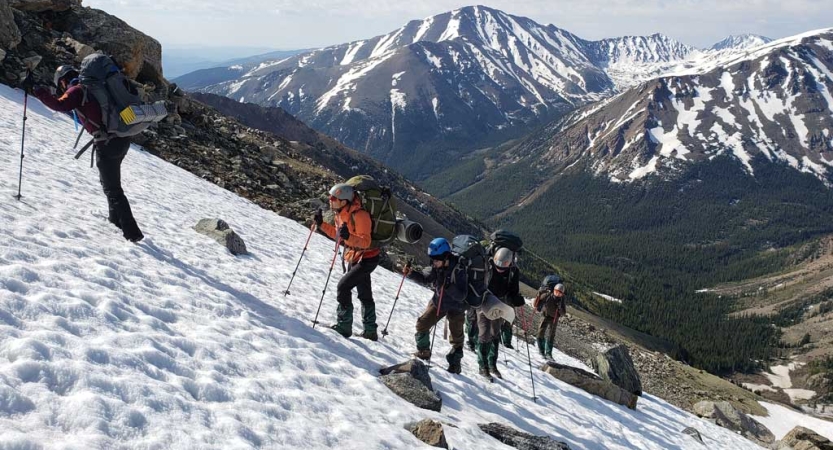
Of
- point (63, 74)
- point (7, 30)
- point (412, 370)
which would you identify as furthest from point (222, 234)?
point (7, 30)

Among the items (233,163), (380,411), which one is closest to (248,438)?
(380,411)

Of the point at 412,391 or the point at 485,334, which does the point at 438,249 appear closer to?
the point at 485,334

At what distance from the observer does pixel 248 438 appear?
6559mm

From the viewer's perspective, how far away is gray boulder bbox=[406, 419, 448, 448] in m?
8.46

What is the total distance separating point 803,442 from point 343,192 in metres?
30.0

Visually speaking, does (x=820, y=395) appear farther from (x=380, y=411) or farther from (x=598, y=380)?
(x=380, y=411)

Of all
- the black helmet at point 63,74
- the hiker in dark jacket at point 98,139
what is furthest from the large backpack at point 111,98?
the black helmet at point 63,74

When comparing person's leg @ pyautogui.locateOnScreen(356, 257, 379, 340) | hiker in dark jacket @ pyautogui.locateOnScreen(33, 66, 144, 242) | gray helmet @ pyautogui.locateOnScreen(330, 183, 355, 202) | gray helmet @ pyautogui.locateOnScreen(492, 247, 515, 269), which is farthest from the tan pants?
hiker in dark jacket @ pyautogui.locateOnScreen(33, 66, 144, 242)

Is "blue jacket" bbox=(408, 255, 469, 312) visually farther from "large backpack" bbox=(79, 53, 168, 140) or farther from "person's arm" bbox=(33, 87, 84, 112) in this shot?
"person's arm" bbox=(33, 87, 84, 112)

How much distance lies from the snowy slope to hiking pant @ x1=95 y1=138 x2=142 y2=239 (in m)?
0.37

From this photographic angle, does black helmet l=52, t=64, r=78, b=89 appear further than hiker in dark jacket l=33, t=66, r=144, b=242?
Yes

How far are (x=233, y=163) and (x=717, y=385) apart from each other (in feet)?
170

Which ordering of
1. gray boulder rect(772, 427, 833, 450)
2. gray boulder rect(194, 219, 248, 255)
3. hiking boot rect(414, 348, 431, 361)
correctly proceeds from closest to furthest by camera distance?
hiking boot rect(414, 348, 431, 361) < gray boulder rect(194, 219, 248, 255) < gray boulder rect(772, 427, 833, 450)

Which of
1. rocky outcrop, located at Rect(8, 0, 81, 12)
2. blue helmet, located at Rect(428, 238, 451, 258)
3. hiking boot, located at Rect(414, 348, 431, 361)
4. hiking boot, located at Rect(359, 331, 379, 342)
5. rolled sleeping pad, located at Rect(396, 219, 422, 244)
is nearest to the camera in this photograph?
rolled sleeping pad, located at Rect(396, 219, 422, 244)
